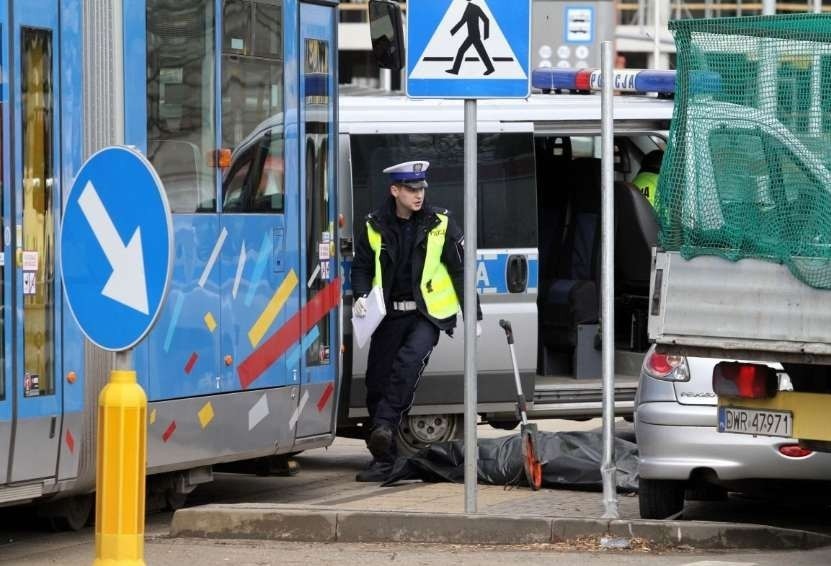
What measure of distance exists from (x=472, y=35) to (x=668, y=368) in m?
2.01

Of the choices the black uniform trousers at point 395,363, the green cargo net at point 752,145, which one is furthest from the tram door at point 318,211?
the green cargo net at point 752,145

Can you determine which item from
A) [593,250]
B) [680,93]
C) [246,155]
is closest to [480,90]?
[680,93]

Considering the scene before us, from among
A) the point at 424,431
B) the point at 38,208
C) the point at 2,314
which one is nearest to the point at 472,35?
the point at 38,208

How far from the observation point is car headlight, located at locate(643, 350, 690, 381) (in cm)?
951

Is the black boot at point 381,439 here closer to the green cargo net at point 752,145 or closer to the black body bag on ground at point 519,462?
the black body bag on ground at point 519,462

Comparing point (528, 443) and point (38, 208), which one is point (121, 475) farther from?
point (528, 443)

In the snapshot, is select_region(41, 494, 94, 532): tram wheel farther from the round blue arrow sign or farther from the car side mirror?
the round blue arrow sign

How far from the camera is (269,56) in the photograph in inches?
413

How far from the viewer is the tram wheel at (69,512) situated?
9.57 m

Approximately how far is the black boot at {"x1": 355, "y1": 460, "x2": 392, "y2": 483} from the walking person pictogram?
363 centimetres

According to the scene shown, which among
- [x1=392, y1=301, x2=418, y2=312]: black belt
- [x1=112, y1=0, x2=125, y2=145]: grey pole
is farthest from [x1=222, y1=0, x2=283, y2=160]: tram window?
[x1=392, y1=301, x2=418, y2=312]: black belt

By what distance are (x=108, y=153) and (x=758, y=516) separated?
5336mm

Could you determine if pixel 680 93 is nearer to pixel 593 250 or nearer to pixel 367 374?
pixel 367 374

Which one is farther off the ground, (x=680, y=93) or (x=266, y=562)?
(x=680, y=93)
